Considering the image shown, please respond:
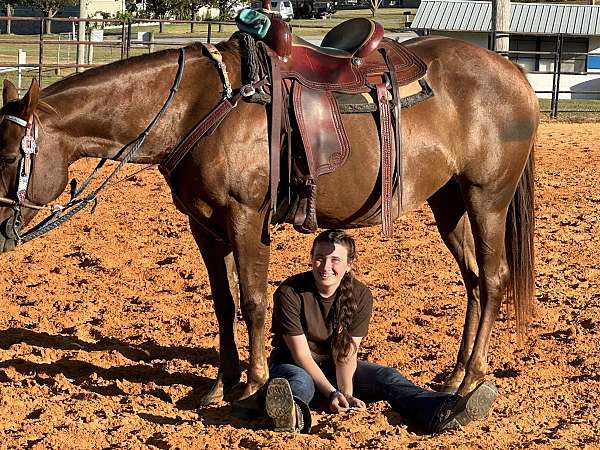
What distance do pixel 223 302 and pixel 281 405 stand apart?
93cm

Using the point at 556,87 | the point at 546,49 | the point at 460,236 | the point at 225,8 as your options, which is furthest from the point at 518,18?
the point at 460,236

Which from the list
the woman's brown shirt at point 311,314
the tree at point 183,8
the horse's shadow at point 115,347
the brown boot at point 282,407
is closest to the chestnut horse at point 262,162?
the woman's brown shirt at point 311,314

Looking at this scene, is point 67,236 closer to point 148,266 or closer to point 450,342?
point 148,266

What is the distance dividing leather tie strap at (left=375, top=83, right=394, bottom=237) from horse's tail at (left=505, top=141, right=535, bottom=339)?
92 centimetres

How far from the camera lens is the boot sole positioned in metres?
4.09

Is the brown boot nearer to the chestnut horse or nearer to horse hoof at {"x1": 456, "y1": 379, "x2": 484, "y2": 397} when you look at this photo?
the chestnut horse

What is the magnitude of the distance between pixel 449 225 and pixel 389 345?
2.61 ft

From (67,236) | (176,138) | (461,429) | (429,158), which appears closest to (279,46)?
(176,138)

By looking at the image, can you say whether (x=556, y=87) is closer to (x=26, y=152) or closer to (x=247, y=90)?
(x=247, y=90)

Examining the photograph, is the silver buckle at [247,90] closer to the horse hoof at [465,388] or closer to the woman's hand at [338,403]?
the woman's hand at [338,403]

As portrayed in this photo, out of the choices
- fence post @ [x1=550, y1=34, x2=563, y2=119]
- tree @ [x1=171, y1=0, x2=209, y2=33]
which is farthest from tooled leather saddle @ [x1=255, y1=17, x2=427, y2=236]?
tree @ [x1=171, y1=0, x2=209, y2=33]

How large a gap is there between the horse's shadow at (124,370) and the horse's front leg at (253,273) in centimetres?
26

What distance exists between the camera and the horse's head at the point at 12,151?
4094 millimetres

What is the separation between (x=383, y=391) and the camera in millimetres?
4613
